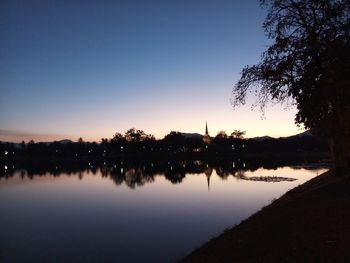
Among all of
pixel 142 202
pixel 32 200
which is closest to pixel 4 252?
pixel 142 202

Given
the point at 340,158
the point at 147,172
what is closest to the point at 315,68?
the point at 340,158

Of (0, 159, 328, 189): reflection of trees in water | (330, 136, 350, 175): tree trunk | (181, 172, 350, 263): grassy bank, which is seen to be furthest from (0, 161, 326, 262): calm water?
(0, 159, 328, 189): reflection of trees in water

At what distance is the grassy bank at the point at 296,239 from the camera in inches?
446

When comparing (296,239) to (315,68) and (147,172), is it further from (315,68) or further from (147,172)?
(147,172)

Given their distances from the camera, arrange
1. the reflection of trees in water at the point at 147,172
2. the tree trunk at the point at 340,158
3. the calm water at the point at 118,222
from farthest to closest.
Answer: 1. the reflection of trees in water at the point at 147,172
2. the tree trunk at the point at 340,158
3. the calm water at the point at 118,222

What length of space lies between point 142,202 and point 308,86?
23.3m

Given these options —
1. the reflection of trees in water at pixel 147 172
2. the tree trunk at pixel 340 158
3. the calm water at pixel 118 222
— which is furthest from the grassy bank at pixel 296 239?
the reflection of trees in water at pixel 147 172

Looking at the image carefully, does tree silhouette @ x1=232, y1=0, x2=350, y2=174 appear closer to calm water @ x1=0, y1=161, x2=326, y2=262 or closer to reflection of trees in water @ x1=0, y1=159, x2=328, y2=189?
calm water @ x1=0, y1=161, x2=326, y2=262

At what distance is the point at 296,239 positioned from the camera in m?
13.1

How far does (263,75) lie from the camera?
82.2 ft

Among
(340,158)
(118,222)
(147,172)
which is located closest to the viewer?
(340,158)

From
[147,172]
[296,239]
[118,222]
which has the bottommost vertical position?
[118,222]

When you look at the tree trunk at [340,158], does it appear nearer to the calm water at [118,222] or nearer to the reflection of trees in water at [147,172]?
the calm water at [118,222]

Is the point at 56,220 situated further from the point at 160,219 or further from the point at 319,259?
the point at 319,259
